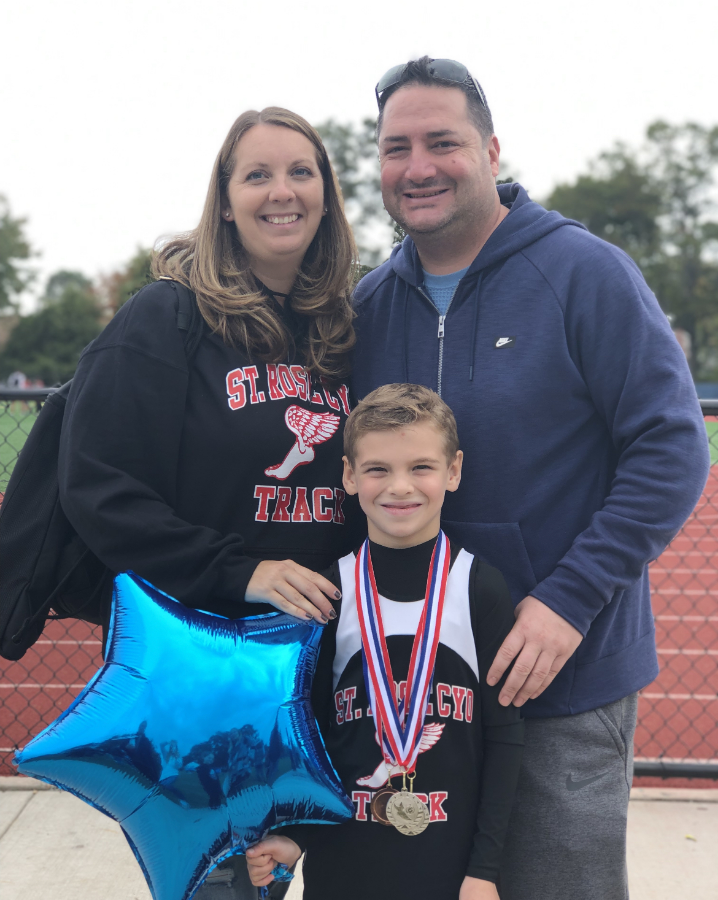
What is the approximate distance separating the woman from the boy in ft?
0.54

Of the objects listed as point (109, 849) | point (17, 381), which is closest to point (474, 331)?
point (109, 849)

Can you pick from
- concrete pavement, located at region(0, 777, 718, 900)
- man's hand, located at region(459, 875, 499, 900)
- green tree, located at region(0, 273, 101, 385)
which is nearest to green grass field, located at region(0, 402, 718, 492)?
concrete pavement, located at region(0, 777, 718, 900)

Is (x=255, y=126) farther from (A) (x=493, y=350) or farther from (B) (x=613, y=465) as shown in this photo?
(B) (x=613, y=465)

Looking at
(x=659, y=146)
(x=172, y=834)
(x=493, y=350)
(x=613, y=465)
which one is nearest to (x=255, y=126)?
(x=493, y=350)

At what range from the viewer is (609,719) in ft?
6.43

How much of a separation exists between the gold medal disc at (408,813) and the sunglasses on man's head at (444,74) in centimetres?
188

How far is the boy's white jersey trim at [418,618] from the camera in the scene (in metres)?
1.79

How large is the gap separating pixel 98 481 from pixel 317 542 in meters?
0.57

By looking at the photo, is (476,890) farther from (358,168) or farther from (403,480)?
(358,168)

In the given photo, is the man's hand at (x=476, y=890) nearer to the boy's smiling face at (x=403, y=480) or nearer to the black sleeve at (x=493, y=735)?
the black sleeve at (x=493, y=735)

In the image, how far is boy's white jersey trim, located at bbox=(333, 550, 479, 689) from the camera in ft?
5.87

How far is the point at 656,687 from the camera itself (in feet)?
19.1

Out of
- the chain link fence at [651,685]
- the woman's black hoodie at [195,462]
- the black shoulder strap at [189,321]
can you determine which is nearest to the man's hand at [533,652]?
the woman's black hoodie at [195,462]

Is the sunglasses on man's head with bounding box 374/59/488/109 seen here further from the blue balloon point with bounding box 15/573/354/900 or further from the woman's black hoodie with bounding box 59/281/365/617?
the blue balloon point with bounding box 15/573/354/900
